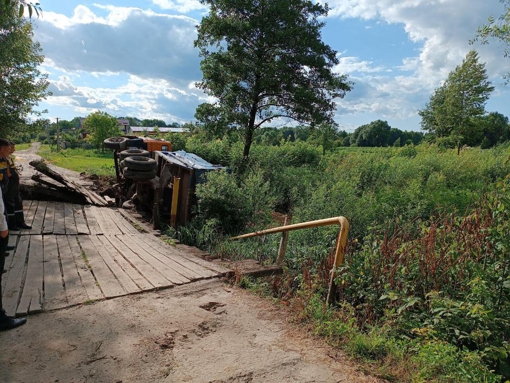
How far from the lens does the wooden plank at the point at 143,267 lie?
4.50 meters

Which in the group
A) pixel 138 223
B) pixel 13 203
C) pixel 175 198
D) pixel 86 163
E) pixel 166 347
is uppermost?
pixel 175 198

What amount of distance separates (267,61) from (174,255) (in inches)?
351

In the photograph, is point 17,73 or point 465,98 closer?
point 17,73

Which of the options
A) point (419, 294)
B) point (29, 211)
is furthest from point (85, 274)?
point (29, 211)

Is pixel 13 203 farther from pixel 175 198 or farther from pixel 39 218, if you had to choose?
pixel 175 198

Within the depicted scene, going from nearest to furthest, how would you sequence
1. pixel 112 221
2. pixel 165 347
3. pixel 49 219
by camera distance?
pixel 165 347 → pixel 49 219 → pixel 112 221

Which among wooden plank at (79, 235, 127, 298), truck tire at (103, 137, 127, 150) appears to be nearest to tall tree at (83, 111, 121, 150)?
truck tire at (103, 137, 127, 150)

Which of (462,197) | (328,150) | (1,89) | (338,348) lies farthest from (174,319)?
(328,150)

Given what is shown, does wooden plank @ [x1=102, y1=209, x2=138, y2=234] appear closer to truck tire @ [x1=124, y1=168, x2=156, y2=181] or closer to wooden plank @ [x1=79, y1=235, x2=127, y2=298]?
truck tire @ [x1=124, y1=168, x2=156, y2=181]

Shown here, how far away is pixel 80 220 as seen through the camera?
25.8 ft

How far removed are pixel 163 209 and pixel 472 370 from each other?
7937 mm

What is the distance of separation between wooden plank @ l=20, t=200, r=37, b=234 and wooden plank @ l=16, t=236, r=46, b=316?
1.31 meters

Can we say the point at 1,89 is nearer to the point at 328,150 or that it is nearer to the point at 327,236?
the point at 327,236

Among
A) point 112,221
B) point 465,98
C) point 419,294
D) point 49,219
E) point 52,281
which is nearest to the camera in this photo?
point 419,294
